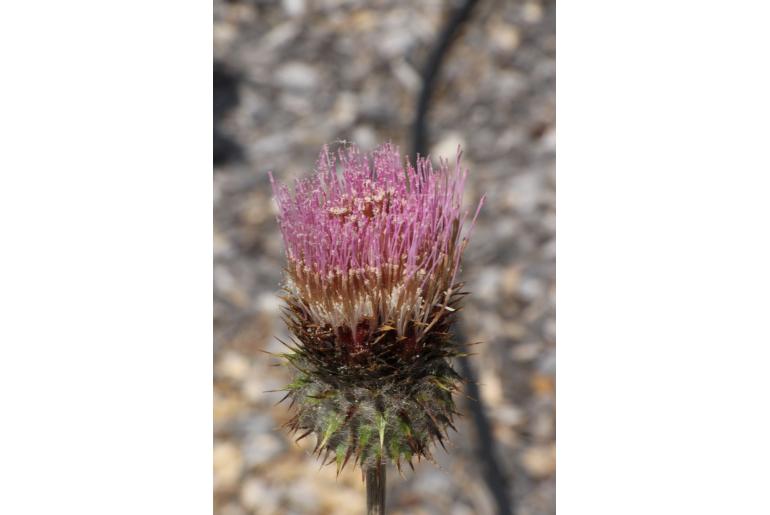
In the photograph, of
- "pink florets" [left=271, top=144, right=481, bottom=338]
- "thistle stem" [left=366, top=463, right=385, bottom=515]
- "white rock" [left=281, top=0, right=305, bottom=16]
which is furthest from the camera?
"white rock" [left=281, top=0, right=305, bottom=16]

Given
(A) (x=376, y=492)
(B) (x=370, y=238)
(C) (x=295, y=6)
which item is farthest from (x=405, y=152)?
(A) (x=376, y=492)

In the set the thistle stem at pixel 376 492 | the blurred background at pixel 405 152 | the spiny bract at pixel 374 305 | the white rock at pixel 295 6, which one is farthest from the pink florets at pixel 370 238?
the white rock at pixel 295 6

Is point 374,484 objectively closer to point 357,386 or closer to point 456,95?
point 357,386

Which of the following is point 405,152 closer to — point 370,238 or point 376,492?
point 370,238

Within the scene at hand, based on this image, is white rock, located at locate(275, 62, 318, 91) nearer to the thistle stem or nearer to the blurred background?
the blurred background

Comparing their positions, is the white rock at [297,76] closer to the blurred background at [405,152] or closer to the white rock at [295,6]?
the blurred background at [405,152]

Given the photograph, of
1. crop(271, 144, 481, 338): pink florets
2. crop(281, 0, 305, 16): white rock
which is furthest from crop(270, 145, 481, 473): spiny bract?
crop(281, 0, 305, 16): white rock
